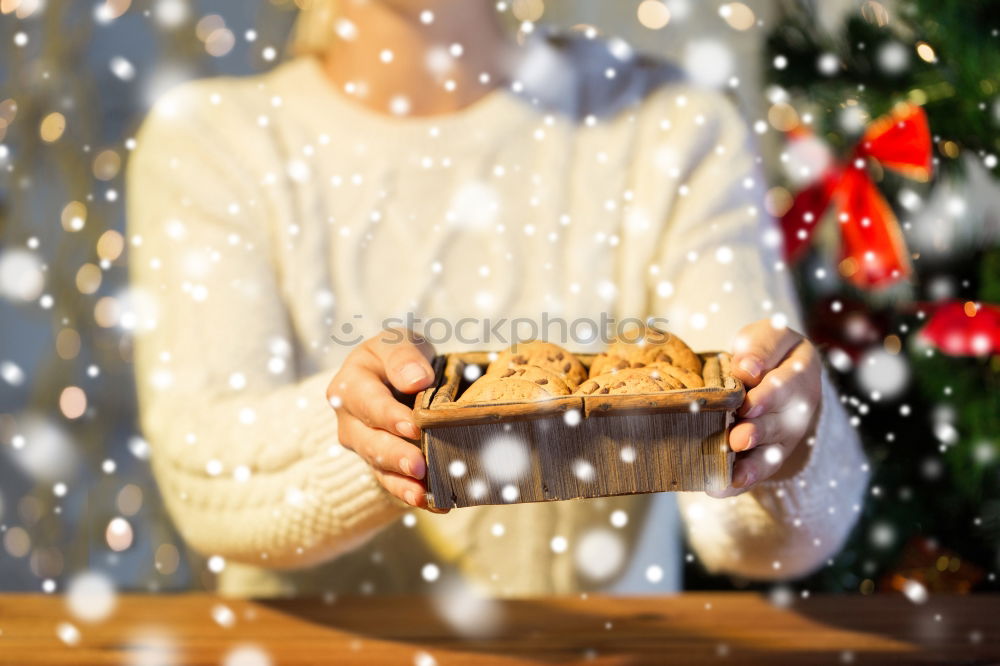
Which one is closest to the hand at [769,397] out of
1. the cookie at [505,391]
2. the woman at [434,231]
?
the cookie at [505,391]

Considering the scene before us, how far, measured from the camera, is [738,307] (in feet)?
2.55

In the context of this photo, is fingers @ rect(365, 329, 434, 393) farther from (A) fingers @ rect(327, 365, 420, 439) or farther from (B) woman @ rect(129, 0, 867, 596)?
(B) woman @ rect(129, 0, 867, 596)

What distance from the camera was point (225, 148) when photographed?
0.85m

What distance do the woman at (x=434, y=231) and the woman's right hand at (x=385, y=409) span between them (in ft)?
0.76

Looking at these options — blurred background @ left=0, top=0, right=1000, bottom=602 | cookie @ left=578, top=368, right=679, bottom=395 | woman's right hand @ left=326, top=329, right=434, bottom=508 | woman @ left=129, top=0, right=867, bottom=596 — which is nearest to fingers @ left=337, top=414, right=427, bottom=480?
woman's right hand @ left=326, top=329, right=434, bottom=508

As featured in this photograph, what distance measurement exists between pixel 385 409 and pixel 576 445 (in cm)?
11

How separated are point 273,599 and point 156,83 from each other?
670 millimetres

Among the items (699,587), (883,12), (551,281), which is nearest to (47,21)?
(551,281)

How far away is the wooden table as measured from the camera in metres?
0.61

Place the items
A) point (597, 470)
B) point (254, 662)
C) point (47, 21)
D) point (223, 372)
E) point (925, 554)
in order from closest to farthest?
point (597, 470) → point (254, 662) → point (223, 372) → point (925, 554) → point (47, 21)

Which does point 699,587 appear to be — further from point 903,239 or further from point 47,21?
point 47,21

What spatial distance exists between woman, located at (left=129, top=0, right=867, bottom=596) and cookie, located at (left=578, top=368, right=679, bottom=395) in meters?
0.29

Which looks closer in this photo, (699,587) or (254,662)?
(254,662)

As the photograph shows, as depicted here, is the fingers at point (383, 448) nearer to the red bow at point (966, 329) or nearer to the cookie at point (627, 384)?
the cookie at point (627, 384)
